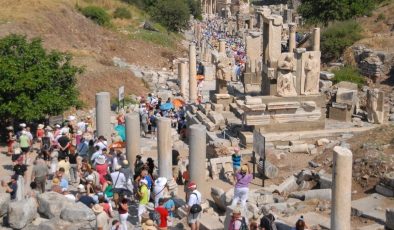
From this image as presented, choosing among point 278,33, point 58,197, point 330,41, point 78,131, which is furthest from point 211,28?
point 58,197

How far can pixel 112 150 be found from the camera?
53.4 feet

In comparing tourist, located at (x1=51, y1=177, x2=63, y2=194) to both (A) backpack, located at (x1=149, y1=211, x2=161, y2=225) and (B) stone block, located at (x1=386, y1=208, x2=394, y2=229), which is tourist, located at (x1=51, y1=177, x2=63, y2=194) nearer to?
(A) backpack, located at (x1=149, y1=211, x2=161, y2=225)

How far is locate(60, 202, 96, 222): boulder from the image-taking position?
12781mm

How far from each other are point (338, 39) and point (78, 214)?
1049 inches

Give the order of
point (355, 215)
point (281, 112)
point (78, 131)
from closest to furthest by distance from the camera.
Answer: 1. point (355, 215)
2. point (78, 131)
3. point (281, 112)

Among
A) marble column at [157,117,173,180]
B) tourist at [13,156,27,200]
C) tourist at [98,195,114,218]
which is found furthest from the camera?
marble column at [157,117,173,180]

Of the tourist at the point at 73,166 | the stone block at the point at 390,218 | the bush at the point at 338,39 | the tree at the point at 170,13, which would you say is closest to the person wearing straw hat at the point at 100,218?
the tourist at the point at 73,166

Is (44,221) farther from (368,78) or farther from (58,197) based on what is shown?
(368,78)

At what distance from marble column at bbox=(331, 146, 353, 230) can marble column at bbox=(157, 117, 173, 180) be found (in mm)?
5358

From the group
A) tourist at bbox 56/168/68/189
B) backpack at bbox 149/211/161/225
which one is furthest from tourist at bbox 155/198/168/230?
tourist at bbox 56/168/68/189

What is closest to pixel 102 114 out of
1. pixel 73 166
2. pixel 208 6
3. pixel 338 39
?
pixel 73 166

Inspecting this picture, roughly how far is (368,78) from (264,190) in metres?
16.7

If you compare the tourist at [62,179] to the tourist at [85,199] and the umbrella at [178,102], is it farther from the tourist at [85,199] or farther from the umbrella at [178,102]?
the umbrella at [178,102]

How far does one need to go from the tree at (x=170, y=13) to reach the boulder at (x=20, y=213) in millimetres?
43180
